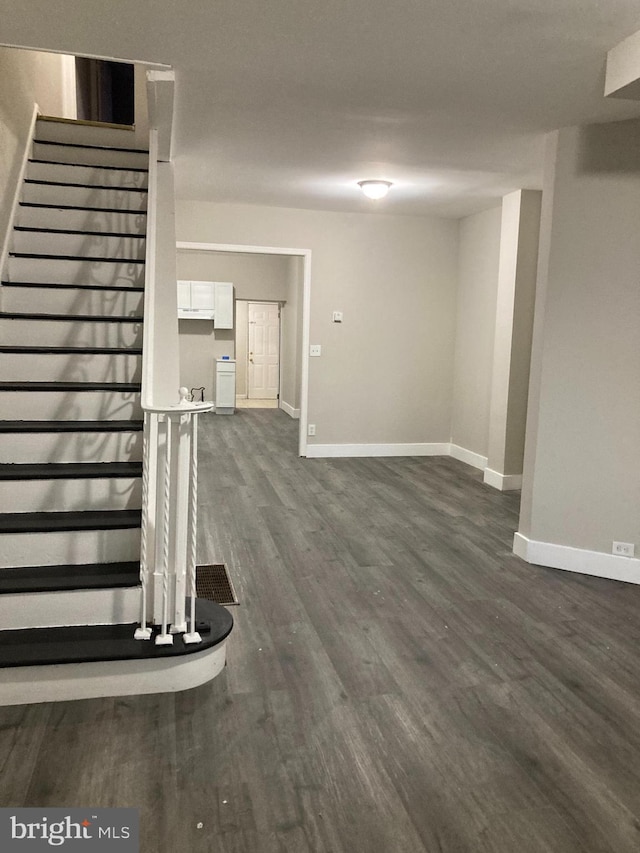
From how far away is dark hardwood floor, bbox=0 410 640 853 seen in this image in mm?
1829

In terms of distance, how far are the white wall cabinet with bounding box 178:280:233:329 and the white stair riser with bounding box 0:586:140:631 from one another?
7858 millimetres

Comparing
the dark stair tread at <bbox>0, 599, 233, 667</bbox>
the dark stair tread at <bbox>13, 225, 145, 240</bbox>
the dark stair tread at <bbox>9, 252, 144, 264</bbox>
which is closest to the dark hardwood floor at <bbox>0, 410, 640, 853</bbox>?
the dark stair tread at <bbox>0, 599, 233, 667</bbox>

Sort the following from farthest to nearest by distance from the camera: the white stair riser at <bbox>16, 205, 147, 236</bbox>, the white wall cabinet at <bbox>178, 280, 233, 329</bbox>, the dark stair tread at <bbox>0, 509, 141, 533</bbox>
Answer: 1. the white wall cabinet at <bbox>178, 280, 233, 329</bbox>
2. the white stair riser at <bbox>16, 205, 147, 236</bbox>
3. the dark stair tread at <bbox>0, 509, 141, 533</bbox>

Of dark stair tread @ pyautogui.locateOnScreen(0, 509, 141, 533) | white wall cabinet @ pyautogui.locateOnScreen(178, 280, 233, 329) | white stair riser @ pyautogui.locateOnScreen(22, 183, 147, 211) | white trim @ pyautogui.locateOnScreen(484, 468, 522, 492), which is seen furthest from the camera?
white wall cabinet @ pyautogui.locateOnScreen(178, 280, 233, 329)

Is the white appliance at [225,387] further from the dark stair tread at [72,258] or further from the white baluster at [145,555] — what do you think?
the white baluster at [145,555]

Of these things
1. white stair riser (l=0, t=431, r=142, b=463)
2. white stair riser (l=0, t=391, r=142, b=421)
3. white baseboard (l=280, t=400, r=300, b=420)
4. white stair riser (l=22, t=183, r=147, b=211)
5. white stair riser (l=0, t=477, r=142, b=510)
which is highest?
white stair riser (l=22, t=183, r=147, b=211)

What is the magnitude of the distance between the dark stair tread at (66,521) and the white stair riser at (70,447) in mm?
285

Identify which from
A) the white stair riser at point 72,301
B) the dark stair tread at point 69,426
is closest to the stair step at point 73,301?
the white stair riser at point 72,301

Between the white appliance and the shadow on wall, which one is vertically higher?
the shadow on wall

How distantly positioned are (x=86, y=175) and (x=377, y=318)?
126 inches

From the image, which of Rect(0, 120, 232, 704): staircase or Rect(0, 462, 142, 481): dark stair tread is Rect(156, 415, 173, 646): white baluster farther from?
Rect(0, 462, 142, 481): dark stair tread

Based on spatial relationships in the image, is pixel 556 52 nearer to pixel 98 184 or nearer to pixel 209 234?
pixel 98 184

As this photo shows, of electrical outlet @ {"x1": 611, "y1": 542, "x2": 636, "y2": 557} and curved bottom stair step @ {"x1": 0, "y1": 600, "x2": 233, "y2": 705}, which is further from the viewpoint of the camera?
electrical outlet @ {"x1": 611, "y1": 542, "x2": 636, "y2": 557}

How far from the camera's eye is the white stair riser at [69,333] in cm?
347
